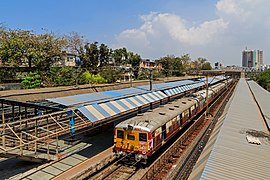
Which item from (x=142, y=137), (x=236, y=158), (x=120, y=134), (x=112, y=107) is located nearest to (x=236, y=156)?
(x=236, y=158)

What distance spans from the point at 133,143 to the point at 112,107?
11.2ft

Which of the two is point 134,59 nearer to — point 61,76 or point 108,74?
point 108,74

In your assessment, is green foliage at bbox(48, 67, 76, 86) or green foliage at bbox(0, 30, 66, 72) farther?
green foliage at bbox(48, 67, 76, 86)

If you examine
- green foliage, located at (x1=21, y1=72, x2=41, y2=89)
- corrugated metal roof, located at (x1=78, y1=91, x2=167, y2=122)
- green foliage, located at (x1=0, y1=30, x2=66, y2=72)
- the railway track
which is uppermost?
green foliage, located at (x1=0, y1=30, x2=66, y2=72)

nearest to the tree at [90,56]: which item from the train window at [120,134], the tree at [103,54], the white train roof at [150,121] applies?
the tree at [103,54]

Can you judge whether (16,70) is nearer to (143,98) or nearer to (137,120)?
(143,98)

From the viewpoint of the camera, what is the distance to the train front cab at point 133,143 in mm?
13664

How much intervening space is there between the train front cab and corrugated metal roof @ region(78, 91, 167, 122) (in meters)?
1.51

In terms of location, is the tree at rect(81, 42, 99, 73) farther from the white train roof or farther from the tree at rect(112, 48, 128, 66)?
the white train roof

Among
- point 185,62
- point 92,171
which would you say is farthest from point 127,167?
point 185,62

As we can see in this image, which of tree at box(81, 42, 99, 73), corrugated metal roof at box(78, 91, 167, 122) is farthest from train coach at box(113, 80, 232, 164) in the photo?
tree at box(81, 42, 99, 73)

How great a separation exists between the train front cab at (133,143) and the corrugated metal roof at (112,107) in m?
1.51

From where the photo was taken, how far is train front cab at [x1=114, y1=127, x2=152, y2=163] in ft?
44.8

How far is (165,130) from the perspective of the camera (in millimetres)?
16031
